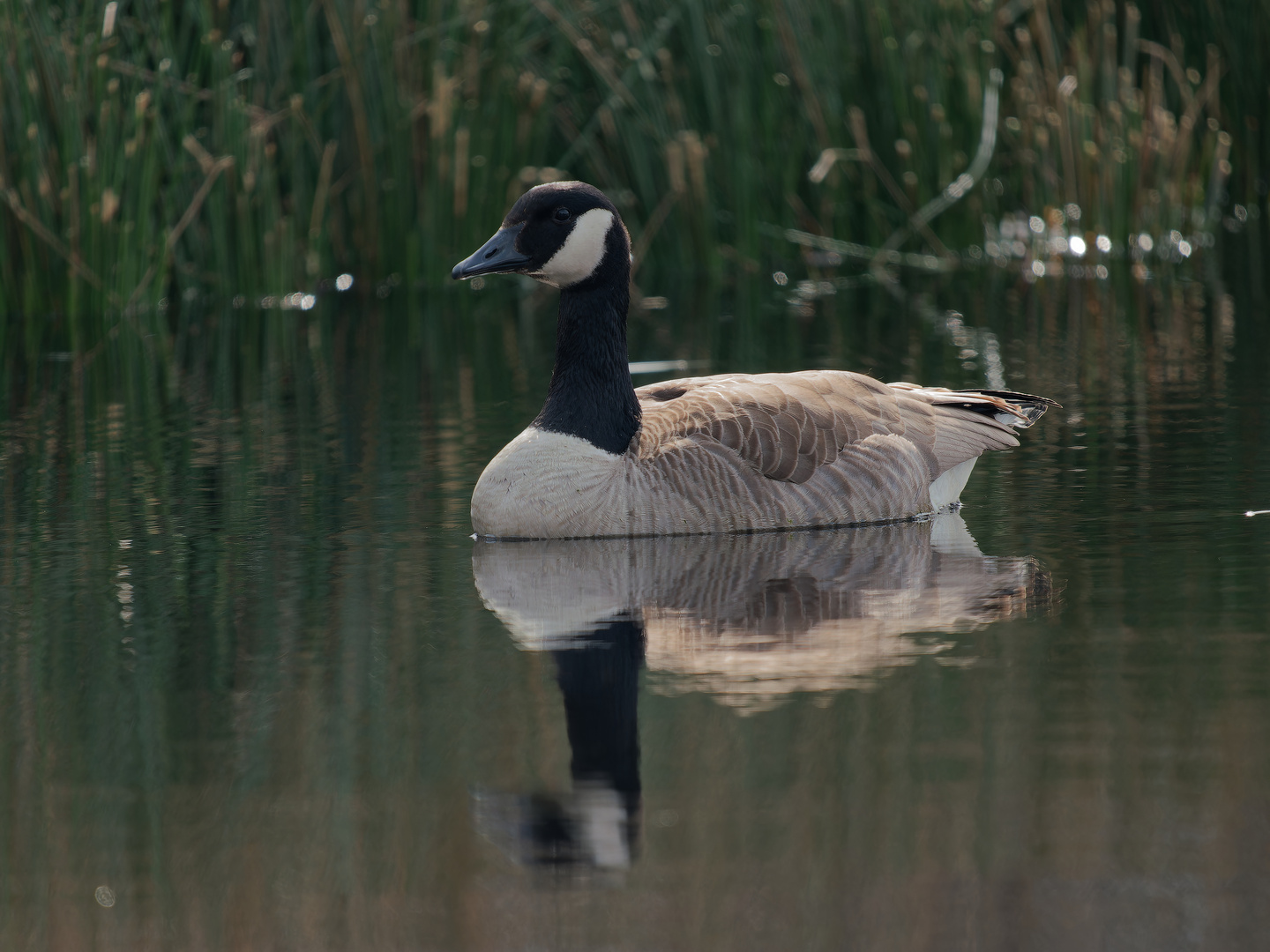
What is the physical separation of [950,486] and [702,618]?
286cm

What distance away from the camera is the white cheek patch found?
8.83m

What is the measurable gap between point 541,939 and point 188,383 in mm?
10309

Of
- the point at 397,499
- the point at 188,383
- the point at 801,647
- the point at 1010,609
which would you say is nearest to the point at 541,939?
the point at 801,647

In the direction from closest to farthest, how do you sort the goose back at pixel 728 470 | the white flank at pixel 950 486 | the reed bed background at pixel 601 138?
the goose back at pixel 728 470
the white flank at pixel 950 486
the reed bed background at pixel 601 138

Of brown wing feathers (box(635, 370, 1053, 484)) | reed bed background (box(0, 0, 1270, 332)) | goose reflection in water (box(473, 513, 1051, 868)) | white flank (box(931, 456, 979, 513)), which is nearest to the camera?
goose reflection in water (box(473, 513, 1051, 868))

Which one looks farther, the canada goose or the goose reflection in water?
the canada goose

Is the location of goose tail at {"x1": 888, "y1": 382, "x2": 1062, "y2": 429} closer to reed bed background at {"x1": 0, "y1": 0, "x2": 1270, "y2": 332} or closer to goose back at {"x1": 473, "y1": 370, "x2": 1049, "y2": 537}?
goose back at {"x1": 473, "y1": 370, "x2": 1049, "y2": 537}

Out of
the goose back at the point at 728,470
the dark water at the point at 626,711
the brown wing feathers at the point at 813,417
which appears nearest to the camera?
the dark water at the point at 626,711

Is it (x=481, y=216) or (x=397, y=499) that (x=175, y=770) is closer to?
(x=397, y=499)

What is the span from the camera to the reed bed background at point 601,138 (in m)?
16.6

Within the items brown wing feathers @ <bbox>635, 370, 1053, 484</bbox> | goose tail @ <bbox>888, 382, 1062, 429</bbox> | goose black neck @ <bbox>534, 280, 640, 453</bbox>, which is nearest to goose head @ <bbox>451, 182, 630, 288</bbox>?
goose black neck @ <bbox>534, 280, 640, 453</bbox>

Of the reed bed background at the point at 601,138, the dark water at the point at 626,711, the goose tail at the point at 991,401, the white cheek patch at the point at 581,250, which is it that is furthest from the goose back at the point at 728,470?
the reed bed background at the point at 601,138

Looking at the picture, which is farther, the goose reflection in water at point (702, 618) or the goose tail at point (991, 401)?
the goose tail at point (991, 401)

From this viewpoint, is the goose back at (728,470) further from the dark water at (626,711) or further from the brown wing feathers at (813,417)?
the dark water at (626,711)
